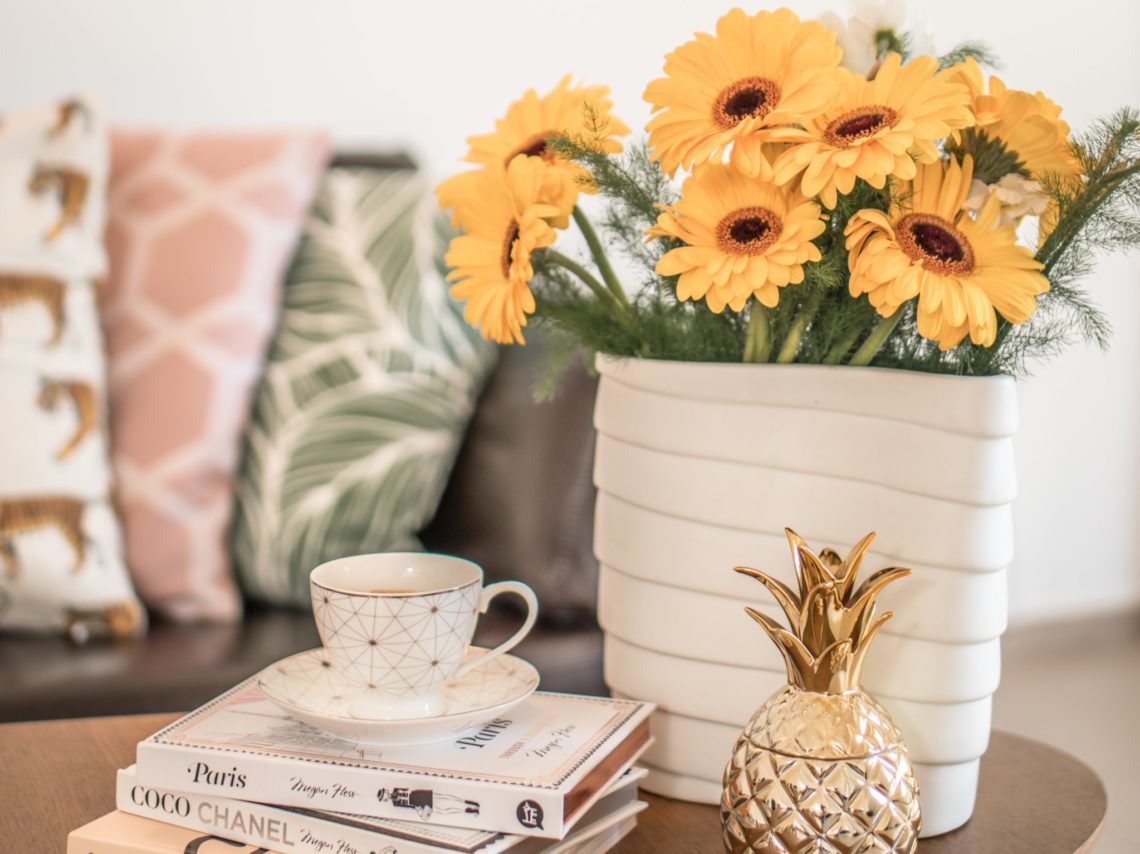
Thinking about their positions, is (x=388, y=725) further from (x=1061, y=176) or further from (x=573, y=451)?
(x=573, y=451)

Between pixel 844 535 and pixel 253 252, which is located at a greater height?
pixel 253 252

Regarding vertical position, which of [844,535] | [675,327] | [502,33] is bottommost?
[844,535]

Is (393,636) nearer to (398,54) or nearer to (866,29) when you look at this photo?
(866,29)

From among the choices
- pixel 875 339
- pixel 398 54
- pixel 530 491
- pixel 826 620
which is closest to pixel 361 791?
pixel 826 620

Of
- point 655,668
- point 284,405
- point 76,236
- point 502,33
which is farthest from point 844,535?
point 502,33

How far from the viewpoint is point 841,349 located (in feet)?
2.11

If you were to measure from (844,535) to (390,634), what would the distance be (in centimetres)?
25

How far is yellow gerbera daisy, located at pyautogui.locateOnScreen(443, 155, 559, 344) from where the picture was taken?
63 cm

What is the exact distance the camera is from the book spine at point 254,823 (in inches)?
22.5

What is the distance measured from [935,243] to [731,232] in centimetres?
10

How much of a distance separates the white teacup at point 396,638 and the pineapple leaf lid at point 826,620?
0.17m

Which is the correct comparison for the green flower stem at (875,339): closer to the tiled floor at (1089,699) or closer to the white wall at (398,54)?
the white wall at (398,54)

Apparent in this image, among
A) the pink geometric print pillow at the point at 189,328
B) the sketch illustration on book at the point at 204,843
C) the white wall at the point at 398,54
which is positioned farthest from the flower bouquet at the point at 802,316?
the white wall at the point at 398,54

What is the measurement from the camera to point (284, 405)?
55.0 inches
